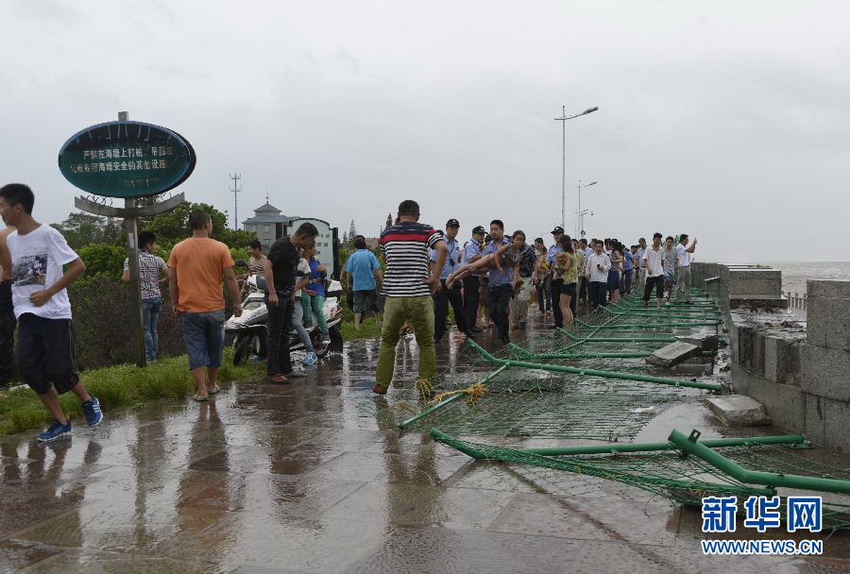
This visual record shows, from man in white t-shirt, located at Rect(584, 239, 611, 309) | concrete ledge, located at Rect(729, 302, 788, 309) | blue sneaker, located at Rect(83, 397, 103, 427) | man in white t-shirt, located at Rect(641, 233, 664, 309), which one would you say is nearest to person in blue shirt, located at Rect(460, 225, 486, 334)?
man in white t-shirt, located at Rect(584, 239, 611, 309)

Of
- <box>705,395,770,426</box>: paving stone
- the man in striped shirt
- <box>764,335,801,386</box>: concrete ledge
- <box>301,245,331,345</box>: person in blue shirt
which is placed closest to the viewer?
<box>764,335,801,386</box>: concrete ledge

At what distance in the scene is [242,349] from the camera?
33.6 ft

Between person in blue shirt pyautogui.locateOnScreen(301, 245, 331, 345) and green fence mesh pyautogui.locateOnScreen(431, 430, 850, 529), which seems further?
person in blue shirt pyautogui.locateOnScreen(301, 245, 331, 345)

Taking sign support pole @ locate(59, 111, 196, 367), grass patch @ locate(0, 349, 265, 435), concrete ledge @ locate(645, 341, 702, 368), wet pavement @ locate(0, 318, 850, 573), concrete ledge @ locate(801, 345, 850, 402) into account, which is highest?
sign support pole @ locate(59, 111, 196, 367)

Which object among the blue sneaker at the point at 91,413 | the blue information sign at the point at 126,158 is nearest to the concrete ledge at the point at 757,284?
the blue information sign at the point at 126,158

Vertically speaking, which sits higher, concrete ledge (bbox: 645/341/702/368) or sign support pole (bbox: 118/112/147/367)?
sign support pole (bbox: 118/112/147/367)

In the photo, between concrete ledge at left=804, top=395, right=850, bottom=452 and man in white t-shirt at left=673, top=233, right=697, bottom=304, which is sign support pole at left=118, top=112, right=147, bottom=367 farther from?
man in white t-shirt at left=673, top=233, right=697, bottom=304

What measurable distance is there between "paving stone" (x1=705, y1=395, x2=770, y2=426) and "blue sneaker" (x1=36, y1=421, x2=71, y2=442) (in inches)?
198

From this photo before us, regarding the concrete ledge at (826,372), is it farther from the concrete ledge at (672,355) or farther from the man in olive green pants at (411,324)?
the concrete ledge at (672,355)

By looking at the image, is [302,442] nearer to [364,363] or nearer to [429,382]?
→ [429,382]

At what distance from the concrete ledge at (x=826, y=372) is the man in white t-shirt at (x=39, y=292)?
5.26 metres

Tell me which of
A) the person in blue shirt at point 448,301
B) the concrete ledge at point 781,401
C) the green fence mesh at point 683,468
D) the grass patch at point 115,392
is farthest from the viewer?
the person in blue shirt at point 448,301

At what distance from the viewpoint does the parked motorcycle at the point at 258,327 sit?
10.2 metres

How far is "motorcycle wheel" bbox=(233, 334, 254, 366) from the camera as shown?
10.2 m
